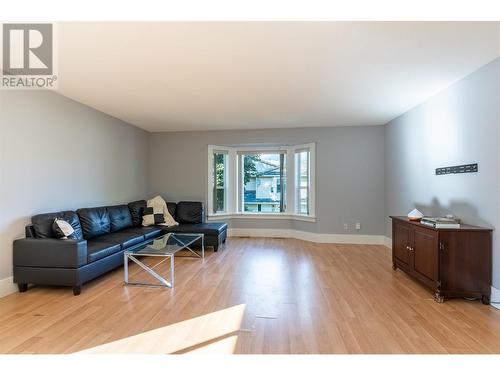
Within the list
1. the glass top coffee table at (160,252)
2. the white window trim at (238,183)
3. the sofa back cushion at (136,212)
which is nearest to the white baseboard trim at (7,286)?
the glass top coffee table at (160,252)

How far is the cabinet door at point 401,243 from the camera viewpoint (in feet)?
11.4

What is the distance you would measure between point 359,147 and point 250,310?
4.23m

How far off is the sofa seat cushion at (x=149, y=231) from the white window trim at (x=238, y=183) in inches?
58.6

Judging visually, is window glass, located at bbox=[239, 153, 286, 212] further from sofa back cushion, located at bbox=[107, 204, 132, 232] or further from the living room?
sofa back cushion, located at bbox=[107, 204, 132, 232]

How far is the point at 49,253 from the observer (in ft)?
9.55

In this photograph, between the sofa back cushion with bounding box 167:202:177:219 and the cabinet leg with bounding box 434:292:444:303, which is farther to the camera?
the sofa back cushion with bounding box 167:202:177:219

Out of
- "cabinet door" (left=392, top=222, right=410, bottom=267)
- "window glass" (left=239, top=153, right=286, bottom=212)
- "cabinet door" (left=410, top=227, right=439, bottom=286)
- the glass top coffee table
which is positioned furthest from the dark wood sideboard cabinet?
"window glass" (left=239, top=153, right=286, bottom=212)

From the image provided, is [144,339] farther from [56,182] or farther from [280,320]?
[56,182]

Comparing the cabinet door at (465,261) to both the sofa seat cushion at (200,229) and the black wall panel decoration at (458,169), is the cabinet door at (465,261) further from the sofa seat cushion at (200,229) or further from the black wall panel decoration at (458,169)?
the sofa seat cushion at (200,229)

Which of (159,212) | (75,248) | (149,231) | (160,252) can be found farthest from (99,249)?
(159,212)

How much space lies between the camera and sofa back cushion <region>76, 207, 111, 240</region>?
12.2ft

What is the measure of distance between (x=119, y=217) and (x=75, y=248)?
1676mm

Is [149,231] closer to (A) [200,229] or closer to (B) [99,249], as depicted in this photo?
(A) [200,229]

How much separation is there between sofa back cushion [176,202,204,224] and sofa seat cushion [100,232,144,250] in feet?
4.33
